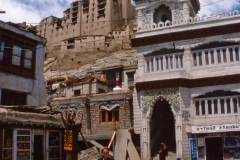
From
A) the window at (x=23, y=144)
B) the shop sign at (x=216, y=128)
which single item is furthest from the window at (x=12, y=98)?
the shop sign at (x=216, y=128)

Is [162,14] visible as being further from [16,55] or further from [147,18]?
[16,55]

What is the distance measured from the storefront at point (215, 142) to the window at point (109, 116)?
7.76 meters

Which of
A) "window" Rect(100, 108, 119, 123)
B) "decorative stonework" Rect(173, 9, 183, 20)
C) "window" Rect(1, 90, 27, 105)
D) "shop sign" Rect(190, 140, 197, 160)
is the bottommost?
"shop sign" Rect(190, 140, 197, 160)

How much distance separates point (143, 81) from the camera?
2445cm

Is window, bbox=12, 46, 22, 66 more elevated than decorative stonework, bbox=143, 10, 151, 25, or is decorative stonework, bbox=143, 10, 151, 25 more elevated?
decorative stonework, bbox=143, 10, 151, 25

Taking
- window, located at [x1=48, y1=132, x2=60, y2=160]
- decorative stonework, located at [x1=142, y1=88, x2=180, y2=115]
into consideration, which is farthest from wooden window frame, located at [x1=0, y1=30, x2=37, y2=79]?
decorative stonework, located at [x1=142, y1=88, x2=180, y2=115]

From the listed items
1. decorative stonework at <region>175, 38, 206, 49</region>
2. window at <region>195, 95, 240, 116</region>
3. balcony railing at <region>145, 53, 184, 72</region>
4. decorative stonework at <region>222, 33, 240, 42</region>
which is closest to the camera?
window at <region>195, 95, 240, 116</region>

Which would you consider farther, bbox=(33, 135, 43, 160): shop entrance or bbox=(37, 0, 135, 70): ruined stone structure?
bbox=(37, 0, 135, 70): ruined stone structure

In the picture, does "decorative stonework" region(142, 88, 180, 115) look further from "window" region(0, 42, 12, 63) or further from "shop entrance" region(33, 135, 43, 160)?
"window" region(0, 42, 12, 63)

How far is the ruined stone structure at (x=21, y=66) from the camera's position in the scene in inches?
806

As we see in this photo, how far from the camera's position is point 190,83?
77.9 ft

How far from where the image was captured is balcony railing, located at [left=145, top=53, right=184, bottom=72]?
24.7m

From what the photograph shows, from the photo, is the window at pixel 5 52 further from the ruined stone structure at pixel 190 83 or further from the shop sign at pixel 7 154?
the ruined stone structure at pixel 190 83

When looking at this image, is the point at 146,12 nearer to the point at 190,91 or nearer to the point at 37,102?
the point at 190,91
